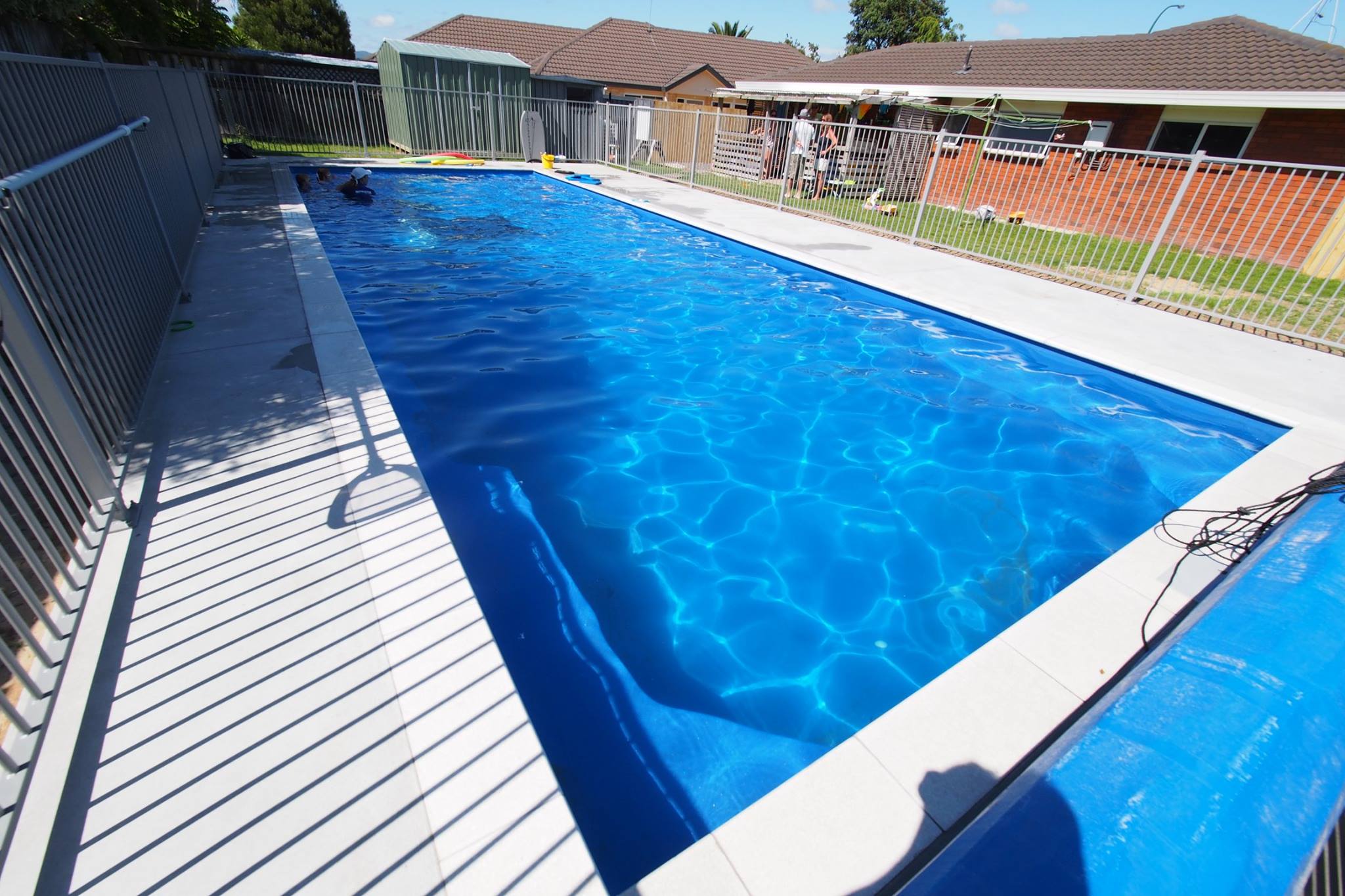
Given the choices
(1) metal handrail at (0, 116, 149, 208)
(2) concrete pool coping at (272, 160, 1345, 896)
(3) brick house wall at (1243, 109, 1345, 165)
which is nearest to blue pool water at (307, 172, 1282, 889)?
Result: (2) concrete pool coping at (272, 160, 1345, 896)

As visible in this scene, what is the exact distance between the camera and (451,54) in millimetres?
17688

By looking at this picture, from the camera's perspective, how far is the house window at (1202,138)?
12.1 metres

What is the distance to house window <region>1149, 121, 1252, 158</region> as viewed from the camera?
12.1m

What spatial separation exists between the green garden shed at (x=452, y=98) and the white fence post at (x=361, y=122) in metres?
0.85

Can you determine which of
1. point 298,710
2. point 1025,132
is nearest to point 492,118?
point 1025,132

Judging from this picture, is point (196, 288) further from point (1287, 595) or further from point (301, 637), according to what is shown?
point (1287, 595)

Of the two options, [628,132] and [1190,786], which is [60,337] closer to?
[1190,786]

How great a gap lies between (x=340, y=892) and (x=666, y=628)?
1996mm

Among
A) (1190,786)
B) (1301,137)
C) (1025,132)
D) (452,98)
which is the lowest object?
(1190,786)

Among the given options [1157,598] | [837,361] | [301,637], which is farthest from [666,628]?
[837,361]

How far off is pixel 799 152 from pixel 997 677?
13937 millimetres

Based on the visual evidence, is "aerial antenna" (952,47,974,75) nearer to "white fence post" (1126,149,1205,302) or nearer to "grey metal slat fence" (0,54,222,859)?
"white fence post" (1126,149,1205,302)

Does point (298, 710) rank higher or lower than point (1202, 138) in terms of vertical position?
lower

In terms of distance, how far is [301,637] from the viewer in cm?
235
